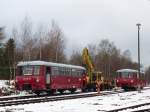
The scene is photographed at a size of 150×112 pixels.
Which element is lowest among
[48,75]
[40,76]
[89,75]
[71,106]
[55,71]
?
[71,106]

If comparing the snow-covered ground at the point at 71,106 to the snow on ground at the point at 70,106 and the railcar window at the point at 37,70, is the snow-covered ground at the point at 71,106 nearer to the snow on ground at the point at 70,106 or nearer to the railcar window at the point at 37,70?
the snow on ground at the point at 70,106

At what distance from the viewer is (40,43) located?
74.3m

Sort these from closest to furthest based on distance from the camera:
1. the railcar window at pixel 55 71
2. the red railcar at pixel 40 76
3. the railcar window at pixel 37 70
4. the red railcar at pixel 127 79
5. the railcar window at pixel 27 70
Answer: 1. the red railcar at pixel 40 76
2. the railcar window at pixel 37 70
3. the railcar window at pixel 27 70
4. the railcar window at pixel 55 71
5. the red railcar at pixel 127 79

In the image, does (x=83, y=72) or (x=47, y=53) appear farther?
(x=47, y=53)

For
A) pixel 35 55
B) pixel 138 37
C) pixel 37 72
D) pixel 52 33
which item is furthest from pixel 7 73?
pixel 37 72

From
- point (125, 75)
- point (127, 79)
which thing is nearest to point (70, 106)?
point (127, 79)

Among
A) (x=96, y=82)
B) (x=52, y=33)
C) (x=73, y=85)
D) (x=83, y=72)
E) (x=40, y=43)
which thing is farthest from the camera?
(x=52, y=33)

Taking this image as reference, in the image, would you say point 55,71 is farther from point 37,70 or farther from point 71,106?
point 71,106

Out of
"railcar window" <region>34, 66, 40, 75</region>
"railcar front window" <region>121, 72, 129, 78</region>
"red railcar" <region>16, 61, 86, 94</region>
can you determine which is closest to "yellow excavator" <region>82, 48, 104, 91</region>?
"railcar front window" <region>121, 72, 129, 78</region>

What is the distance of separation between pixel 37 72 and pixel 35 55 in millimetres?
39087

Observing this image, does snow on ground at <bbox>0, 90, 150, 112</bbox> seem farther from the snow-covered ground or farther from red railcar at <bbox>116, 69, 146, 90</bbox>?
red railcar at <bbox>116, 69, 146, 90</bbox>

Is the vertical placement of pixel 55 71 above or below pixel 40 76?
above

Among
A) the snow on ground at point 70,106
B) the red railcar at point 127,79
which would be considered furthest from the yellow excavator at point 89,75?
the snow on ground at point 70,106

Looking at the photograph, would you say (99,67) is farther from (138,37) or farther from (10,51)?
(138,37)
